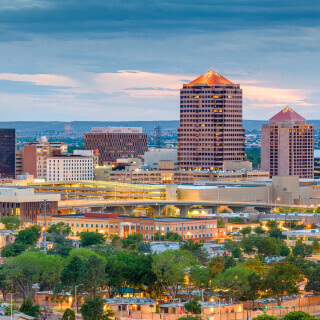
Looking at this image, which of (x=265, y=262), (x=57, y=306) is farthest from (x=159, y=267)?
(x=265, y=262)

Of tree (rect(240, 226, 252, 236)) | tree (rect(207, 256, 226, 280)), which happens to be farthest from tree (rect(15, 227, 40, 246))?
tree (rect(207, 256, 226, 280))

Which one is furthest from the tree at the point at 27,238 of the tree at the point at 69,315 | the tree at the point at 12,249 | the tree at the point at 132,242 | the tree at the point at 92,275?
the tree at the point at 69,315

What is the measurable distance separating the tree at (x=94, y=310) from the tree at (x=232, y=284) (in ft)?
48.5

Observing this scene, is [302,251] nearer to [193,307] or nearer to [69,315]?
[193,307]

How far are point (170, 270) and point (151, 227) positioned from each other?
64117 millimetres

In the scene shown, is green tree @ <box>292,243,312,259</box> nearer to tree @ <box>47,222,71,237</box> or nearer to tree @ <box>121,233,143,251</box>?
tree @ <box>121,233,143,251</box>

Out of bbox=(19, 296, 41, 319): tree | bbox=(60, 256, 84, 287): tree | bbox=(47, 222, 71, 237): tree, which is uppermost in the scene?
bbox=(47, 222, 71, 237): tree

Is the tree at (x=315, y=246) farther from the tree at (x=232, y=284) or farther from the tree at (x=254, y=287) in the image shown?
the tree at (x=232, y=284)

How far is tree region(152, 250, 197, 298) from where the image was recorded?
119375mm

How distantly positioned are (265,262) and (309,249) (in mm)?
16178

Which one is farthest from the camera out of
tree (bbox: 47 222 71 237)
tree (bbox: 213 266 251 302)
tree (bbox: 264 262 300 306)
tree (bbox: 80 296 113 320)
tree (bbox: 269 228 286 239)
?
tree (bbox: 47 222 71 237)

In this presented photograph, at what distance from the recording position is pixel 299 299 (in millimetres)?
120250

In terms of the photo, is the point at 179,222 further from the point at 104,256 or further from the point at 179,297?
the point at 179,297

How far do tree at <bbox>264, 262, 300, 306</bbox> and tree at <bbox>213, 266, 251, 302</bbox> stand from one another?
270 cm
